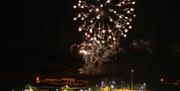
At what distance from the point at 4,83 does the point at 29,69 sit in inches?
426

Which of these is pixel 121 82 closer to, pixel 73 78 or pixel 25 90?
pixel 73 78

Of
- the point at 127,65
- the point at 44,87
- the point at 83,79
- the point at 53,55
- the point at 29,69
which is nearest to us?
the point at 44,87

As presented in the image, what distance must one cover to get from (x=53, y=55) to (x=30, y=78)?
12.5 meters

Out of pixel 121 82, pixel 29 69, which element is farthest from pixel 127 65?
pixel 29 69

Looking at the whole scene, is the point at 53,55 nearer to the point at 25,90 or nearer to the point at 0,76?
the point at 0,76

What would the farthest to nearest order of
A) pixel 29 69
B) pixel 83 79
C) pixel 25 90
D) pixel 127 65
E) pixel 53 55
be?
pixel 53 55 < pixel 29 69 < pixel 127 65 < pixel 83 79 < pixel 25 90

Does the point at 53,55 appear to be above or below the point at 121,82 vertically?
above

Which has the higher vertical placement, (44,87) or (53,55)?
(53,55)

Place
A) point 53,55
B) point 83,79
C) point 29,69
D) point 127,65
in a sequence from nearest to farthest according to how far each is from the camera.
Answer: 1. point 83,79
2. point 127,65
3. point 29,69
4. point 53,55

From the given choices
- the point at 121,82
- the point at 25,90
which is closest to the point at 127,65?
the point at 121,82

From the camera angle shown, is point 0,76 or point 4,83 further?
point 0,76

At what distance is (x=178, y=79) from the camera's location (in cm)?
6212

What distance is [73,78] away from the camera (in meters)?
55.4

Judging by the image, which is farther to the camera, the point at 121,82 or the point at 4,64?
the point at 4,64
